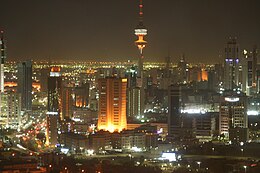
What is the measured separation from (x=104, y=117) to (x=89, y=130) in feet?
1.29

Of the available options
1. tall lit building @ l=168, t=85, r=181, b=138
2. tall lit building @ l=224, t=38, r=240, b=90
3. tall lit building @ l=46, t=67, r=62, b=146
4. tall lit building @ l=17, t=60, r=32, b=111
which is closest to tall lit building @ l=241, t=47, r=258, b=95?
tall lit building @ l=224, t=38, r=240, b=90

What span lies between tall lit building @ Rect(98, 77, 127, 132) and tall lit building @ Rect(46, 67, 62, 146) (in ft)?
2.75

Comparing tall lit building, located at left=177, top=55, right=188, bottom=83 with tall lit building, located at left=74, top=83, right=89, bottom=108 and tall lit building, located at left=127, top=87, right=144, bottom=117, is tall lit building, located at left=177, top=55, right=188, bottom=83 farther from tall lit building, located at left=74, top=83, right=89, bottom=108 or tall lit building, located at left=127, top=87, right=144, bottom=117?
tall lit building, located at left=127, top=87, right=144, bottom=117

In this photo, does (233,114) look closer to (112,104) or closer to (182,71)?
(112,104)

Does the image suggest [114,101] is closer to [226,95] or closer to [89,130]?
[89,130]

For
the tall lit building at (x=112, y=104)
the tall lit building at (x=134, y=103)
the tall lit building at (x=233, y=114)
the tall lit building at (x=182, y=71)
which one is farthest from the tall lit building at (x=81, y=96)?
the tall lit building at (x=182, y=71)

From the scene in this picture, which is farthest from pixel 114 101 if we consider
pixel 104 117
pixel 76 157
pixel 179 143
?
pixel 76 157

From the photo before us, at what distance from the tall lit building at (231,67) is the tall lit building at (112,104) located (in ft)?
17.3

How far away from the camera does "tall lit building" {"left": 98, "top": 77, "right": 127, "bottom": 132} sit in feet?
50.8

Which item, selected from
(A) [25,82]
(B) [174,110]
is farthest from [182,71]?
(B) [174,110]

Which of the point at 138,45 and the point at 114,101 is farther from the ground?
the point at 138,45

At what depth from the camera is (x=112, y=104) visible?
15617 mm

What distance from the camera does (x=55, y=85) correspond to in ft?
51.5

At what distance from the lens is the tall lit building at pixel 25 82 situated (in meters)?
18.8
